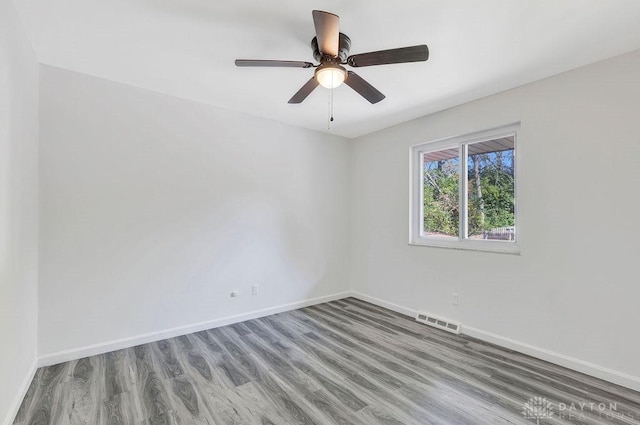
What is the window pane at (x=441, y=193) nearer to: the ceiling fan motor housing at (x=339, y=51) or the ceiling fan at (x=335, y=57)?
the ceiling fan at (x=335, y=57)

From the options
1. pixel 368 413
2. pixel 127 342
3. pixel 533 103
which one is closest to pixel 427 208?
pixel 533 103

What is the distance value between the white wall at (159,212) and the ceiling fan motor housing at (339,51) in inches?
69.8

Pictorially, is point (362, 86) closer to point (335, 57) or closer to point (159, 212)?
point (335, 57)

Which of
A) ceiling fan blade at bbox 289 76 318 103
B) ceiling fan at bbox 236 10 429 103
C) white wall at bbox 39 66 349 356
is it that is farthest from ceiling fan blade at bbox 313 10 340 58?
white wall at bbox 39 66 349 356

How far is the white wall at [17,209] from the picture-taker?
162cm

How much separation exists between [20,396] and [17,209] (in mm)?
1236

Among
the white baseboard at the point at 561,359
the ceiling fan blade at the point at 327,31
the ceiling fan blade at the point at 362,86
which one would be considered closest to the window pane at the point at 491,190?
the white baseboard at the point at 561,359

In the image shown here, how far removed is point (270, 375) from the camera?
7.48 feet

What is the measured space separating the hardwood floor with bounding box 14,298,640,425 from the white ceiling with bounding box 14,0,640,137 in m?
2.44

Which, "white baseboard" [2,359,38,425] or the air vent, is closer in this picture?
"white baseboard" [2,359,38,425]

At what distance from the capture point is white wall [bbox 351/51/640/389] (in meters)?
2.13

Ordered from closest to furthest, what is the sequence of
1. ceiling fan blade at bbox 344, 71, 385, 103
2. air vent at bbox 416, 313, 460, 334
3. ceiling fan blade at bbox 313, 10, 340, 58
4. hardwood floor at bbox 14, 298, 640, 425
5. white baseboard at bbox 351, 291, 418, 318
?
ceiling fan blade at bbox 313, 10, 340, 58 < hardwood floor at bbox 14, 298, 640, 425 < ceiling fan blade at bbox 344, 71, 385, 103 < air vent at bbox 416, 313, 460, 334 < white baseboard at bbox 351, 291, 418, 318

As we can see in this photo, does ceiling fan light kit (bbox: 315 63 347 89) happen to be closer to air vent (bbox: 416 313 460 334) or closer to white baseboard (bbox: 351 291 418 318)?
air vent (bbox: 416 313 460 334)

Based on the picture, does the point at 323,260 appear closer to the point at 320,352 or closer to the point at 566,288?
the point at 320,352
